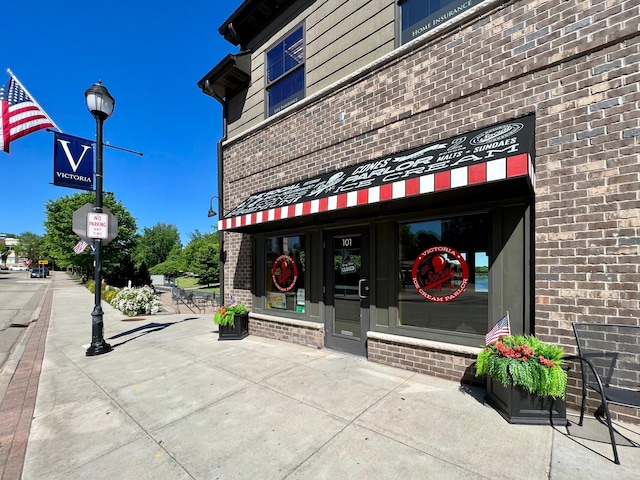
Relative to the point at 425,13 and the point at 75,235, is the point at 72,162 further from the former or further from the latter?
the point at 75,235

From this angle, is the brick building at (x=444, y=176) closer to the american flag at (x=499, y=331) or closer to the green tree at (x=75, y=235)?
the american flag at (x=499, y=331)

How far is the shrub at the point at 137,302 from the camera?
11367mm

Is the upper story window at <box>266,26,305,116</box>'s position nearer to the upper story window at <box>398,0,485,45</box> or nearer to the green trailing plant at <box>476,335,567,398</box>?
the upper story window at <box>398,0,485,45</box>

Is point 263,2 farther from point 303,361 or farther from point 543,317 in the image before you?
point 543,317

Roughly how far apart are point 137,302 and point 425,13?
1222cm

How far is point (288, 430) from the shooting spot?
3082 millimetres

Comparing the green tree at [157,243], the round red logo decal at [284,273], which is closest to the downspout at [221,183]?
the round red logo decal at [284,273]

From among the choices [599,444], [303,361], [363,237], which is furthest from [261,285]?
[599,444]

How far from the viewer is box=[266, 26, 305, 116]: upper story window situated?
7008mm

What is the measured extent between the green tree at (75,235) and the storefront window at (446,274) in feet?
102

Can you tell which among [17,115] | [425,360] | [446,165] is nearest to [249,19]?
[17,115]

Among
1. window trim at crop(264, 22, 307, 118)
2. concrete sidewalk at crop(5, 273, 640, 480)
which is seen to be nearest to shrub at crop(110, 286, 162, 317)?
concrete sidewalk at crop(5, 273, 640, 480)

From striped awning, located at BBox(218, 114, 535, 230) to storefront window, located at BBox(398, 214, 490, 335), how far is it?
3.24 ft

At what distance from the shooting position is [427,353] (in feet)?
14.8
